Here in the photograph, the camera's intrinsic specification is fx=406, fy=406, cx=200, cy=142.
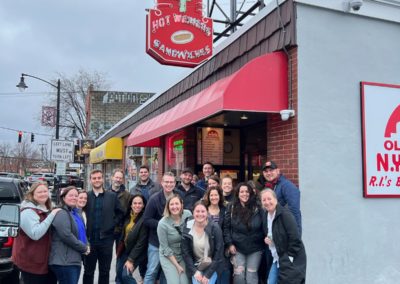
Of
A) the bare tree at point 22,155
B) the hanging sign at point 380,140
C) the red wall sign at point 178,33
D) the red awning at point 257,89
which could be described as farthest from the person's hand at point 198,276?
the bare tree at point 22,155

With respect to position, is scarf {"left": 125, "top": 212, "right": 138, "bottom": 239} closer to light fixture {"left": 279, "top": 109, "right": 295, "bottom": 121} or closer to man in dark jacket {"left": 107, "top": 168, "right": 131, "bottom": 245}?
man in dark jacket {"left": 107, "top": 168, "right": 131, "bottom": 245}

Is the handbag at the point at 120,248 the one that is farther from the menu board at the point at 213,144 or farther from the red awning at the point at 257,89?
the menu board at the point at 213,144

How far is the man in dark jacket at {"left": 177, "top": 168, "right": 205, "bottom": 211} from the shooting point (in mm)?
5973

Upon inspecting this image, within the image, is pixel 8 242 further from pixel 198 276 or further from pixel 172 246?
pixel 198 276

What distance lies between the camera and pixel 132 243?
527 cm

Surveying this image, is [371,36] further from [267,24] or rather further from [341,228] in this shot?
[341,228]

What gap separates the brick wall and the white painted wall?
0.25 feet

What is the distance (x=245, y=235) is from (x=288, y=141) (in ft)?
5.36

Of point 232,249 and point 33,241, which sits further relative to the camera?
point 232,249

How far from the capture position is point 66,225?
172 inches

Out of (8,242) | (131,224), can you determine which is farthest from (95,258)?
(8,242)

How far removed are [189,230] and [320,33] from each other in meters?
3.33

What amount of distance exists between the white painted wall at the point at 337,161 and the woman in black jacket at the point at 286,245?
1237 millimetres

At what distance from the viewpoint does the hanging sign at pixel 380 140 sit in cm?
581
